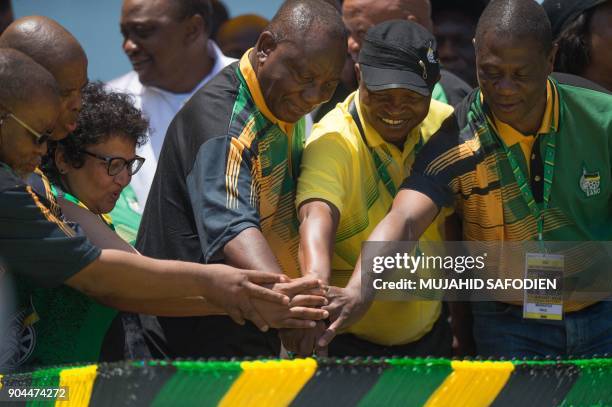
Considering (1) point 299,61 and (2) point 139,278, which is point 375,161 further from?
(2) point 139,278

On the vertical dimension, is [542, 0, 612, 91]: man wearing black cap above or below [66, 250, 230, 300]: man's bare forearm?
above

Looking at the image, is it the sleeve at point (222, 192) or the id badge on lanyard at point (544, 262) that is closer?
the sleeve at point (222, 192)

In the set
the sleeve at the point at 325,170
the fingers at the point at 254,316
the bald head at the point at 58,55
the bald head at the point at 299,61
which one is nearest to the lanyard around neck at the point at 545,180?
the sleeve at the point at 325,170

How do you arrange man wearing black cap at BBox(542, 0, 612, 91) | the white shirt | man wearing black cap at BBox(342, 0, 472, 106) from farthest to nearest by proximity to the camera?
the white shirt → man wearing black cap at BBox(342, 0, 472, 106) → man wearing black cap at BBox(542, 0, 612, 91)

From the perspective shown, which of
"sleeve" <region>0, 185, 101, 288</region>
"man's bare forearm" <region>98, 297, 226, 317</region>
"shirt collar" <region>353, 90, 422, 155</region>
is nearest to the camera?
"sleeve" <region>0, 185, 101, 288</region>

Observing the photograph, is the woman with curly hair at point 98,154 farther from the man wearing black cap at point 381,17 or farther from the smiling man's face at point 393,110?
the man wearing black cap at point 381,17

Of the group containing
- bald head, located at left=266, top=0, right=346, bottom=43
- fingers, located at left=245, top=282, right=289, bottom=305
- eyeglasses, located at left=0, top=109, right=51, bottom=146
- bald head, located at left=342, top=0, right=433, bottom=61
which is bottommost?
fingers, located at left=245, top=282, right=289, bottom=305

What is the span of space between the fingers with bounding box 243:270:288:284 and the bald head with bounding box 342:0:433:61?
160cm

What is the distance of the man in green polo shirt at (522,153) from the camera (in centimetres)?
363

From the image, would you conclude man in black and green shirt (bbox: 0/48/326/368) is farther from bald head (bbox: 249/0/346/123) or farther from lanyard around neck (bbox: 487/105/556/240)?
lanyard around neck (bbox: 487/105/556/240)

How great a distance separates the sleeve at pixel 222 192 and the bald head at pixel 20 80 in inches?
23.6

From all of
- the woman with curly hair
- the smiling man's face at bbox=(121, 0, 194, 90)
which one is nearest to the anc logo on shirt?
the woman with curly hair

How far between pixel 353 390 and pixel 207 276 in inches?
26.1

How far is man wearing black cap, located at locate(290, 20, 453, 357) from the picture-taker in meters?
3.59
